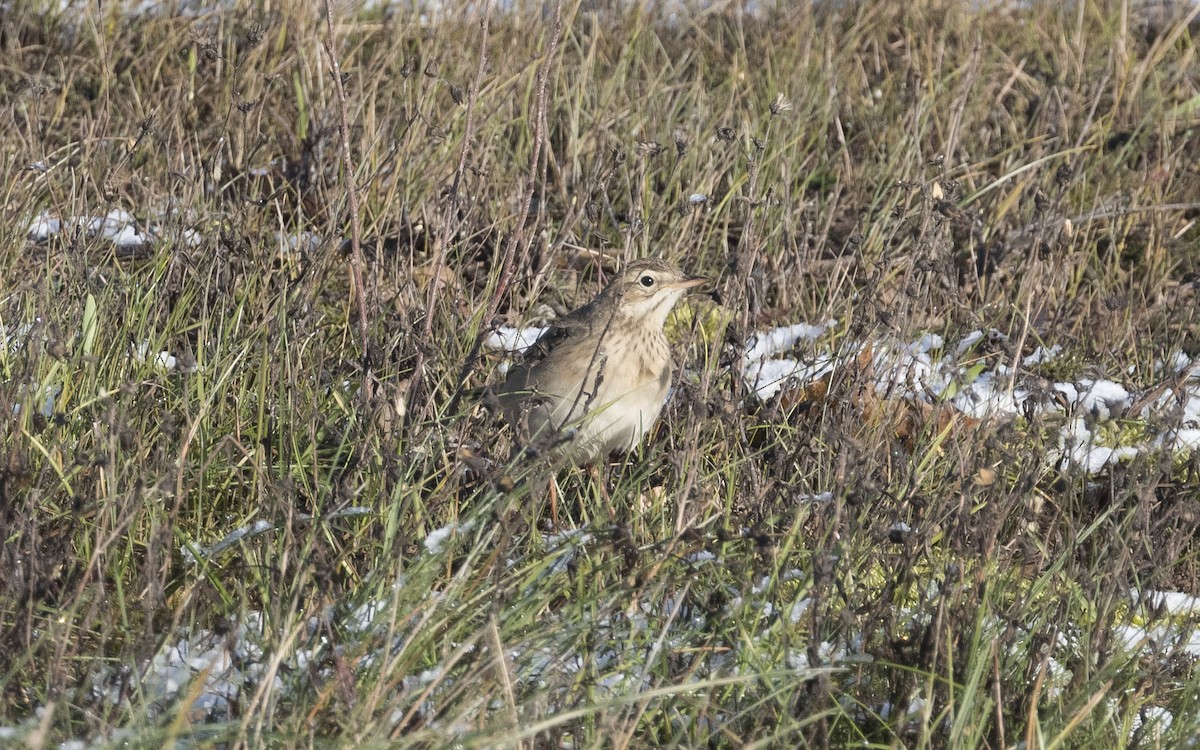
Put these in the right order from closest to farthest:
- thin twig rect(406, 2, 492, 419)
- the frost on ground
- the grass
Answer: the grass → thin twig rect(406, 2, 492, 419) → the frost on ground

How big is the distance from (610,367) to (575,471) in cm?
38

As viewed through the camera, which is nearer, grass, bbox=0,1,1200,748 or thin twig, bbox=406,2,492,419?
grass, bbox=0,1,1200,748

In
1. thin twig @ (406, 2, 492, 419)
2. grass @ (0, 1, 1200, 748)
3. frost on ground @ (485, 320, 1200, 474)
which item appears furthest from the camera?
frost on ground @ (485, 320, 1200, 474)

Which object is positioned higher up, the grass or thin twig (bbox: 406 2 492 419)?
thin twig (bbox: 406 2 492 419)

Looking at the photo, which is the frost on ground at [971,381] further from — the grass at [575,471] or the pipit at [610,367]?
the pipit at [610,367]

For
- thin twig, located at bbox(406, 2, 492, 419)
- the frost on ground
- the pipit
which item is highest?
thin twig, located at bbox(406, 2, 492, 419)

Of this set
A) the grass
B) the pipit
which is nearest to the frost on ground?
the grass

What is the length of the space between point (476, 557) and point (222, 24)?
3.81 meters

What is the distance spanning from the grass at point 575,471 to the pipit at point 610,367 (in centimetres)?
12

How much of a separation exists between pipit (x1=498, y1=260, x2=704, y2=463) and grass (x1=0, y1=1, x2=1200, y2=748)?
118mm

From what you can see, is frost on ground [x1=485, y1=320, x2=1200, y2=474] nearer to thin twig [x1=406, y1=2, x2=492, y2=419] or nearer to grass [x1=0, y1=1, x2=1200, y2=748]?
grass [x1=0, y1=1, x2=1200, y2=748]

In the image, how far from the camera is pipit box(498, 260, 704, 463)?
14.1 ft

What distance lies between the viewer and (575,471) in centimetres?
422

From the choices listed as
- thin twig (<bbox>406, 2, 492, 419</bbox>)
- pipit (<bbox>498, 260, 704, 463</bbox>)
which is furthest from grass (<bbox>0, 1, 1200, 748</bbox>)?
pipit (<bbox>498, 260, 704, 463</bbox>)
